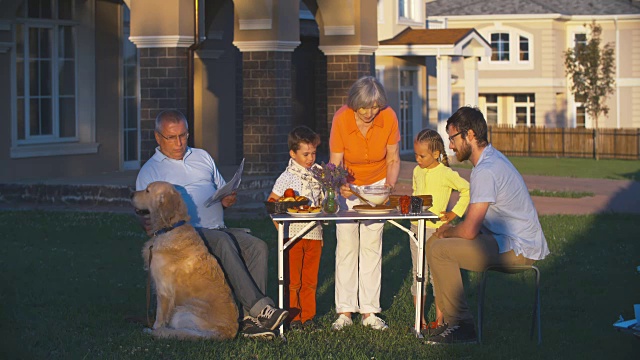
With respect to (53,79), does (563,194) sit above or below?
below

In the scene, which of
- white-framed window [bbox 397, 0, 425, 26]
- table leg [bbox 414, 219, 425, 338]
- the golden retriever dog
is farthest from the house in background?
the golden retriever dog

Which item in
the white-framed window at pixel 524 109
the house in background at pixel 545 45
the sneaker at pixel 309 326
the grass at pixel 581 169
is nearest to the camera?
the sneaker at pixel 309 326

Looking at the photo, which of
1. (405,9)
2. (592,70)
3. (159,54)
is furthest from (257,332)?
(592,70)

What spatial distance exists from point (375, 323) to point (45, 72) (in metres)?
12.3

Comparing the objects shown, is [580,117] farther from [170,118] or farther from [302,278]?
[170,118]

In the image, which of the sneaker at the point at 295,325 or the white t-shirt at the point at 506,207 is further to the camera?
the sneaker at the point at 295,325

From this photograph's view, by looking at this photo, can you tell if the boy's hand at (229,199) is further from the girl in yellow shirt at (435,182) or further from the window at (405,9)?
the window at (405,9)

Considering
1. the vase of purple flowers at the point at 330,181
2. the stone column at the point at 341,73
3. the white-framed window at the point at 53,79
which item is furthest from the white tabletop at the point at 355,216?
the white-framed window at the point at 53,79

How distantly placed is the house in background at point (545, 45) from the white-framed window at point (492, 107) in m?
0.90

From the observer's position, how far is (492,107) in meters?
51.0

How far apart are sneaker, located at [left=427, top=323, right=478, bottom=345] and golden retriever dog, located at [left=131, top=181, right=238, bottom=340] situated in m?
1.44

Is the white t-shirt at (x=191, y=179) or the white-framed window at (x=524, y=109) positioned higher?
the white-framed window at (x=524, y=109)

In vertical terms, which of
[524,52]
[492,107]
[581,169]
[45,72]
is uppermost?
[524,52]

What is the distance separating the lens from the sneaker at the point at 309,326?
27.4 ft
